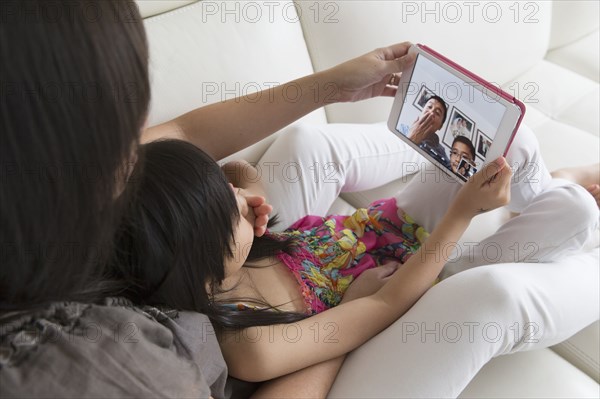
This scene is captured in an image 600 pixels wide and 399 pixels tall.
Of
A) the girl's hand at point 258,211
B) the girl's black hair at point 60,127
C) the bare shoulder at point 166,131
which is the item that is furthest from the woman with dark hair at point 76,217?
the bare shoulder at point 166,131

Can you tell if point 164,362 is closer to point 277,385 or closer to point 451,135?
point 277,385

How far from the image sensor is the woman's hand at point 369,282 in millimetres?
978

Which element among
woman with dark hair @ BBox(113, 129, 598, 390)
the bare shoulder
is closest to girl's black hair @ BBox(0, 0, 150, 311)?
woman with dark hair @ BBox(113, 129, 598, 390)

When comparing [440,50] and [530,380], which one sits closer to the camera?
[530,380]

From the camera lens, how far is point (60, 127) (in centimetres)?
46

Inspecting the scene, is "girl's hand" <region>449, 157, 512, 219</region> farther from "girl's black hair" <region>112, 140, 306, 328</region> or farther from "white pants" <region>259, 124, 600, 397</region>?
"girl's black hair" <region>112, 140, 306, 328</region>

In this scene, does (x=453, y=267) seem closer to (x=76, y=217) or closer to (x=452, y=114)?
(x=452, y=114)

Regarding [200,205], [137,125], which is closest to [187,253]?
[200,205]

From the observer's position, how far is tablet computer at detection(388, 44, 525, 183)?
33.9 inches

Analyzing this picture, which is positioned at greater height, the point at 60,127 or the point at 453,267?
the point at 60,127

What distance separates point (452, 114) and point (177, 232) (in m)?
0.45

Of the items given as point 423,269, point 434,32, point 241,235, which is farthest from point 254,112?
point 434,32

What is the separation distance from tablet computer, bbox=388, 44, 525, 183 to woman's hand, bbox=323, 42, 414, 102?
0.03 meters

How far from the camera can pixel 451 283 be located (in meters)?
0.88
